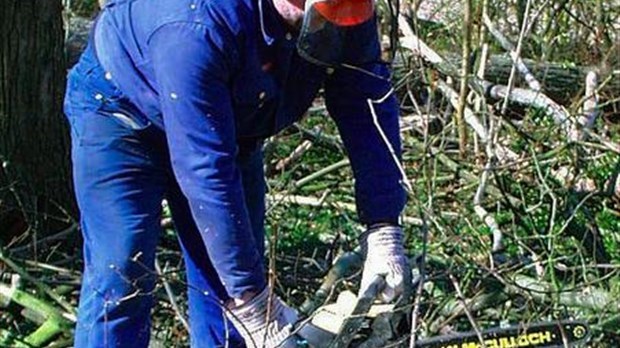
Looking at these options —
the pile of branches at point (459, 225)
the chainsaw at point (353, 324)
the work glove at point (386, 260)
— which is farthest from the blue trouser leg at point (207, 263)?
the chainsaw at point (353, 324)

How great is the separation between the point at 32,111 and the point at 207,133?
2258mm

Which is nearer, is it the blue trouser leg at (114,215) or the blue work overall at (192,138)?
the blue work overall at (192,138)

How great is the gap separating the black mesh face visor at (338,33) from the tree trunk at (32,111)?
205 cm

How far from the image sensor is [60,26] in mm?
5188

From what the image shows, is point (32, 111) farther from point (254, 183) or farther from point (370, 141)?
point (370, 141)

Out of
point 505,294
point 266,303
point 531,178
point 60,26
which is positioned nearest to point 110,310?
point 266,303

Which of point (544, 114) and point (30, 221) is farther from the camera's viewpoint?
point (544, 114)

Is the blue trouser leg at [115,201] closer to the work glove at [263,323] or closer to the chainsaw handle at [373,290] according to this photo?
the work glove at [263,323]

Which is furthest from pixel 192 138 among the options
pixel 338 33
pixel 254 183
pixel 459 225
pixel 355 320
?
pixel 459 225

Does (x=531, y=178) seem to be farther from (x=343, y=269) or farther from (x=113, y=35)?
(x=113, y=35)

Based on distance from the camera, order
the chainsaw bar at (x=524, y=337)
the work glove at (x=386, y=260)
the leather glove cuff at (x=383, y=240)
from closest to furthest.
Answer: the work glove at (x=386, y=260)
the leather glove cuff at (x=383, y=240)
the chainsaw bar at (x=524, y=337)

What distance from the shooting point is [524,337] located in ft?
12.1

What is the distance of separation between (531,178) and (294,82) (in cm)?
209

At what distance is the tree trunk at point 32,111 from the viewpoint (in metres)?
5.07
